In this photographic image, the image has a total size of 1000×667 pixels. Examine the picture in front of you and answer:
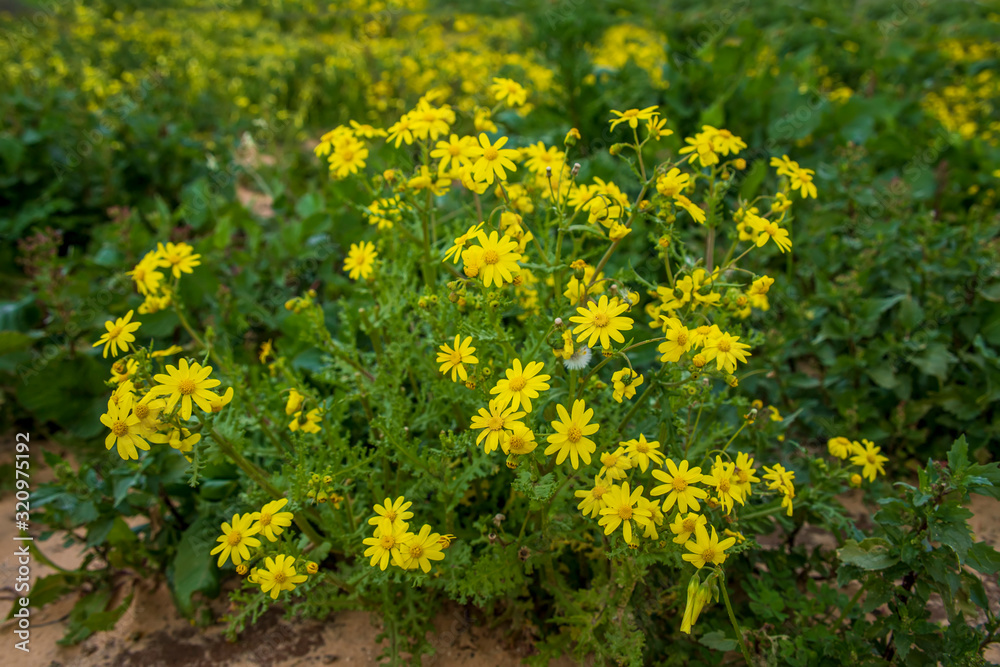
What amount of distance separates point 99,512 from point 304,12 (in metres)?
8.46

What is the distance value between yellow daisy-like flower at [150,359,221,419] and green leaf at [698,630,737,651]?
1263mm

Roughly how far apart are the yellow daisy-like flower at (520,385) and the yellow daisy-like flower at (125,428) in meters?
0.72

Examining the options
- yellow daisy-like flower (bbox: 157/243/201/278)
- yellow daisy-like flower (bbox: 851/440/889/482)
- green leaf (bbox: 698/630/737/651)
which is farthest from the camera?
yellow daisy-like flower (bbox: 157/243/201/278)

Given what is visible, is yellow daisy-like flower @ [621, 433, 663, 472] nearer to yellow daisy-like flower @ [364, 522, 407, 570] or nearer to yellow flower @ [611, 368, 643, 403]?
yellow flower @ [611, 368, 643, 403]

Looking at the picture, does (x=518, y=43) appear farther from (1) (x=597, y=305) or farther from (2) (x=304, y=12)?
(1) (x=597, y=305)

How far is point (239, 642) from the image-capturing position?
6.31 ft

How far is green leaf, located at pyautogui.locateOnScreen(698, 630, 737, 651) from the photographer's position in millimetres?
1484

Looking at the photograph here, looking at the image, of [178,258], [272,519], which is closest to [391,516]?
[272,519]

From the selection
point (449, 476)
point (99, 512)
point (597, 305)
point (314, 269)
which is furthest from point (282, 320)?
point (597, 305)

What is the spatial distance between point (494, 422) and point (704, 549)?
0.50 meters

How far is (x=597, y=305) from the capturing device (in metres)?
1.34

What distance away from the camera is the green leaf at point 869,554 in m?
1.50

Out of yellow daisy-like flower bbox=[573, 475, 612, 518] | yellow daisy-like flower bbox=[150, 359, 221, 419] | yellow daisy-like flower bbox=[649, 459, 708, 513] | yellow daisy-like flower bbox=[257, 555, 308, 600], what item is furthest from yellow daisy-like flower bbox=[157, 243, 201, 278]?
yellow daisy-like flower bbox=[649, 459, 708, 513]

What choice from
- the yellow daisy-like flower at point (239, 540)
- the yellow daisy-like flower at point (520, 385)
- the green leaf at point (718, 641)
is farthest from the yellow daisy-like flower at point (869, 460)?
the yellow daisy-like flower at point (239, 540)
